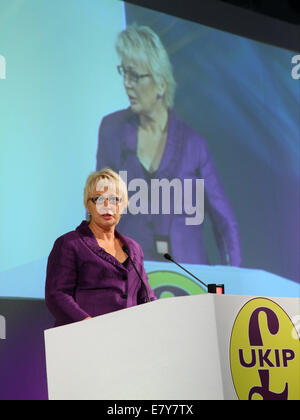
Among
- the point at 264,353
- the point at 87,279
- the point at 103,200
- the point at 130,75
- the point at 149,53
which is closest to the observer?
the point at 264,353

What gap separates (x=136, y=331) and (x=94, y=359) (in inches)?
9.5

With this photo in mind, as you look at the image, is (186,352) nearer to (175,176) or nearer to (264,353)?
(264,353)

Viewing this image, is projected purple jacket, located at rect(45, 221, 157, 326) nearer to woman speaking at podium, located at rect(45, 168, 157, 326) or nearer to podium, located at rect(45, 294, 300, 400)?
woman speaking at podium, located at rect(45, 168, 157, 326)

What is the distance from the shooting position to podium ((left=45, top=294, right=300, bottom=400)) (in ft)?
7.70

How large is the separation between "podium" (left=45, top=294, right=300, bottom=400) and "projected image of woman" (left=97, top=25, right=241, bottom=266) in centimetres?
179

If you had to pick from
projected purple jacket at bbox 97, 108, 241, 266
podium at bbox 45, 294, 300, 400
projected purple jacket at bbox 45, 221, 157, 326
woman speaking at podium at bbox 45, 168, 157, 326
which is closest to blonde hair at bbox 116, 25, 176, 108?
projected purple jacket at bbox 97, 108, 241, 266

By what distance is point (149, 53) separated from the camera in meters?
4.75

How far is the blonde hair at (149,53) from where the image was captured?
463cm

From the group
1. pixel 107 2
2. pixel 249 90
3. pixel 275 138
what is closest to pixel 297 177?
pixel 275 138

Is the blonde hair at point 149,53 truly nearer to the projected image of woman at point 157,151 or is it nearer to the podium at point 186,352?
the projected image of woman at point 157,151

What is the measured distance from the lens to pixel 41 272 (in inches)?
157

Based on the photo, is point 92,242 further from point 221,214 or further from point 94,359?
point 221,214

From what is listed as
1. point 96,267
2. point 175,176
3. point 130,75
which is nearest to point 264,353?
point 96,267

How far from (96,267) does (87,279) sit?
73 millimetres
